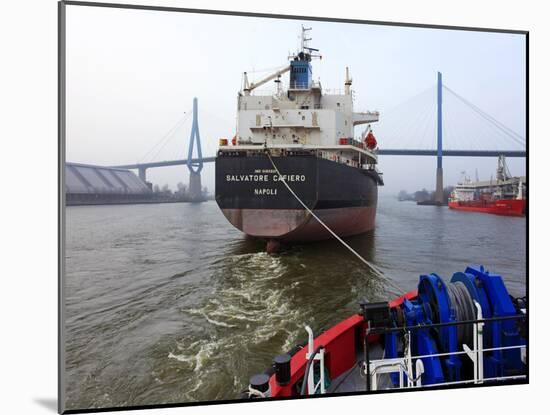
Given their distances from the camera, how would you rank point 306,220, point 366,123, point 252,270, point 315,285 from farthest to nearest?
point 366,123
point 306,220
point 252,270
point 315,285

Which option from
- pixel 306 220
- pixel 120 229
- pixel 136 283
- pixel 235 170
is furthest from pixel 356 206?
pixel 120 229

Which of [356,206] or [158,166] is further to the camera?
[356,206]

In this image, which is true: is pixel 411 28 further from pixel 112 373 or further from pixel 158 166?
pixel 112 373

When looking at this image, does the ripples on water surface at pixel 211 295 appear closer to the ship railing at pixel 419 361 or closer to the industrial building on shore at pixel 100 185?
the industrial building on shore at pixel 100 185

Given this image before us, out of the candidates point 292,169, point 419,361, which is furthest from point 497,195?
point 419,361

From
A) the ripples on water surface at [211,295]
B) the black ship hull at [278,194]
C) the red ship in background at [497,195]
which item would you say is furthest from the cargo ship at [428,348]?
the black ship hull at [278,194]

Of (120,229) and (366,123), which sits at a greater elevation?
(366,123)

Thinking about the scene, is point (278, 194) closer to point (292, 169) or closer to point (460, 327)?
point (292, 169)
